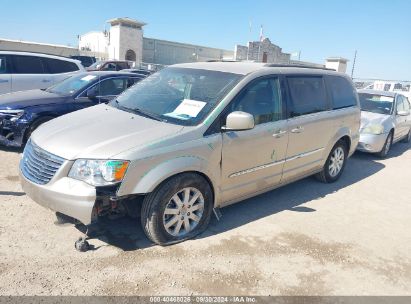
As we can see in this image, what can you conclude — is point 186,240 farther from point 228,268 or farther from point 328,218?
point 328,218

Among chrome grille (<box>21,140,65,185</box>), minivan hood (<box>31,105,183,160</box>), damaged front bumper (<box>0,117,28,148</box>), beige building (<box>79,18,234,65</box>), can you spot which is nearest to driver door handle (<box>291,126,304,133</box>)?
minivan hood (<box>31,105,183,160</box>)

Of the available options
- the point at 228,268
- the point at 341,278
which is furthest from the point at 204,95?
the point at 341,278

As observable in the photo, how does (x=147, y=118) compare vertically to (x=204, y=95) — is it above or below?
below

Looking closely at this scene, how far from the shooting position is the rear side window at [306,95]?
4.64 metres

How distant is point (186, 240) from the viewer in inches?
146

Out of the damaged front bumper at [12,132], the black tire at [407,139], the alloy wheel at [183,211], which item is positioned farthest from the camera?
the black tire at [407,139]

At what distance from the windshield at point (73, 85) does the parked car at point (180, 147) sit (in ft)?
8.14

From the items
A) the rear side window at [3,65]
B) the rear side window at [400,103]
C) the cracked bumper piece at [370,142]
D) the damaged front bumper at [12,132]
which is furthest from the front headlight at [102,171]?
the rear side window at [400,103]

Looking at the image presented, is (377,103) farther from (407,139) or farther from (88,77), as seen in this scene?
(88,77)

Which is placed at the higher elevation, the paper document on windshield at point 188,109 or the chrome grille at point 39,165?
the paper document on windshield at point 188,109

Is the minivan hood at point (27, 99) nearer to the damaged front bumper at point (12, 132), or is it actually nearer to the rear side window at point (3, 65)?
the damaged front bumper at point (12, 132)

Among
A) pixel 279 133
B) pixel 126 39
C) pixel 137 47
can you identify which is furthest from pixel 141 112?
pixel 137 47

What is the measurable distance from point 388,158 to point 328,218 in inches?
187

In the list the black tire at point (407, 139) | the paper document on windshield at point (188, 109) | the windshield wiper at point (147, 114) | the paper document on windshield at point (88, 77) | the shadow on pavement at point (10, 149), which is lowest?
the shadow on pavement at point (10, 149)
